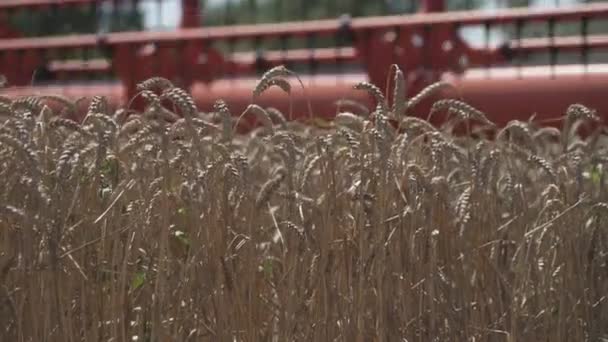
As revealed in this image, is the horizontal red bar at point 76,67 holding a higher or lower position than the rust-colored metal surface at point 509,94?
higher

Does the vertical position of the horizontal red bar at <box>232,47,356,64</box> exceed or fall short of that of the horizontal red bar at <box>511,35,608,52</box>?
it falls short

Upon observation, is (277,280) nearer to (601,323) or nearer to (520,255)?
(520,255)

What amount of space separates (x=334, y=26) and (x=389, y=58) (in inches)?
11.1

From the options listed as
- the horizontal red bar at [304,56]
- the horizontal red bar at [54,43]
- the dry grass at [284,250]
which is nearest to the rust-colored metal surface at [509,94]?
the horizontal red bar at [304,56]

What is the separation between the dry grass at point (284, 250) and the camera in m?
2.11

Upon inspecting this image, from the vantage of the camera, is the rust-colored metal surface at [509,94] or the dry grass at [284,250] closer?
the dry grass at [284,250]

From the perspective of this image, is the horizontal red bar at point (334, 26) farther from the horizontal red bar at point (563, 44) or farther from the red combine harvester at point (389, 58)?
the horizontal red bar at point (563, 44)

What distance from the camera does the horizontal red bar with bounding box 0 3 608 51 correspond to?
16.9 ft

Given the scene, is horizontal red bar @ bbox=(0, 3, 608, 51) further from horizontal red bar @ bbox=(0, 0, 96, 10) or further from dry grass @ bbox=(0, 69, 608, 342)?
dry grass @ bbox=(0, 69, 608, 342)

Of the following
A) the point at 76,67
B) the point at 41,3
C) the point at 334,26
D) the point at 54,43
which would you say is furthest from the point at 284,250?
the point at 76,67

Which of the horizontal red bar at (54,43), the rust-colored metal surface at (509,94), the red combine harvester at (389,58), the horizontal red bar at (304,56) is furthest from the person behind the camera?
the horizontal red bar at (304,56)

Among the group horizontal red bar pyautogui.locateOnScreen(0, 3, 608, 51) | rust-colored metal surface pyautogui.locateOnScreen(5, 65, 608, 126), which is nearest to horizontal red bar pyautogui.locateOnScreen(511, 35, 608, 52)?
rust-colored metal surface pyautogui.locateOnScreen(5, 65, 608, 126)

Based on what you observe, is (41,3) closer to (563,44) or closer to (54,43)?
(54,43)

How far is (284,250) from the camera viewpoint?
87.9 inches
